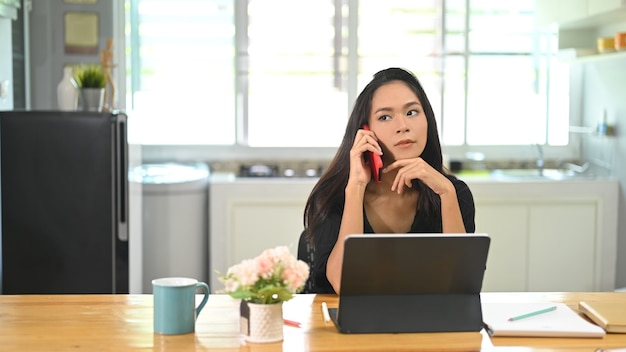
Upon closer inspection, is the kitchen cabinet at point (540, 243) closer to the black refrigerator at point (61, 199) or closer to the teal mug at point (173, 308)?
the black refrigerator at point (61, 199)

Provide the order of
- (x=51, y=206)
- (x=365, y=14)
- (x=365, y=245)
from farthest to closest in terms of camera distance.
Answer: (x=365, y=14) < (x=51, y=206) < (x=365, y=245)

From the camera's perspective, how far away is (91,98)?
409 cm

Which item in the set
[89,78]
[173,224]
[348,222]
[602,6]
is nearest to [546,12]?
[602,6]

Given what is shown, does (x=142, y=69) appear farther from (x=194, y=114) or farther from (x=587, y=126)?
(x=587, y=126)

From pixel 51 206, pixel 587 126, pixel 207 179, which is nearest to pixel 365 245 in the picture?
pixel 51 206

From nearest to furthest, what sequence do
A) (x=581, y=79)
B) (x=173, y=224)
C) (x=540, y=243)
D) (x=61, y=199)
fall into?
1. (x=61, y=199)
2. (x=173, y=224)
3. (x=540, y=243)
4. (x=581, y=79)

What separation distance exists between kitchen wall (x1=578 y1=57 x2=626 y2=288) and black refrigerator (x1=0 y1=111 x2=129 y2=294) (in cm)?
272

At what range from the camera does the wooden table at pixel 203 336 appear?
1906 millimetres

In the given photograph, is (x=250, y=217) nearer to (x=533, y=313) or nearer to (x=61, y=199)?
(x=61, y=199)

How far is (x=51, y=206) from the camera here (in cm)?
391

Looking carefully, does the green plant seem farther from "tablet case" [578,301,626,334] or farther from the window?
"tablet case" [578,301,626,334]

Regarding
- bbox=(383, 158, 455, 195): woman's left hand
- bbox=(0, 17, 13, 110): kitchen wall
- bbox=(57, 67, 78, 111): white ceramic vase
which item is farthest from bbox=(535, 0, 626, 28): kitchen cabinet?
bbox=(0, 17, 13, 110): kitchen wall

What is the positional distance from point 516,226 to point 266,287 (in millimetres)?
3262

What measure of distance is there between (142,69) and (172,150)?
502 millimetres
